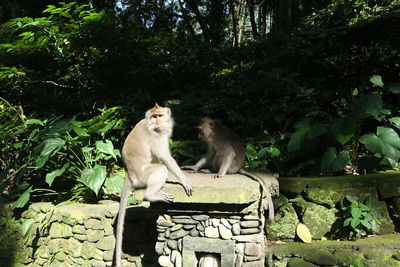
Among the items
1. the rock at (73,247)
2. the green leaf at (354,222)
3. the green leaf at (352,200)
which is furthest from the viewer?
the rock at (73,247)

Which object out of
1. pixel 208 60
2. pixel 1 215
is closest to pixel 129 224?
pixel 1 215

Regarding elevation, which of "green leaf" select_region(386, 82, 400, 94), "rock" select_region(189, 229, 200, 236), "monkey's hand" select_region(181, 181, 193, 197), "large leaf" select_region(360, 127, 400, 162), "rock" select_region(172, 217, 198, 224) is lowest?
"rock" select_region(189, 229, 200, 236)

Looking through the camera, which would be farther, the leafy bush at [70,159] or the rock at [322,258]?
the leafy bush at [70,159]

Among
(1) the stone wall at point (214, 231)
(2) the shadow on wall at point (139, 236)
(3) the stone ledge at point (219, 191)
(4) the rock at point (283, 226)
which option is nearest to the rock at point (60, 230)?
(1) the stone wall at point (214, 231)

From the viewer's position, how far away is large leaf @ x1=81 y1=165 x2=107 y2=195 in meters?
5.07

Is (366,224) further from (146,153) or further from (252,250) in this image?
(146,153)

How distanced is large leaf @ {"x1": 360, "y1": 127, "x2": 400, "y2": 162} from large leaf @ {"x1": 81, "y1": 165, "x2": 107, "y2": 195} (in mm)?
3450

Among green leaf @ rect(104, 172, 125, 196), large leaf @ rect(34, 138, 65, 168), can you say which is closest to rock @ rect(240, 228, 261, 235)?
green leaf @ rect(104, 172, 125, 196)

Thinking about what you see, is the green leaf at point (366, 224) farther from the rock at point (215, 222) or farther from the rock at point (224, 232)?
Answer: the rock at point (215, 222)

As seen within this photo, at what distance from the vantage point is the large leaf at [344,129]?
4.63 metres

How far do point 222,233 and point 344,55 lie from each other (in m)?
3.85

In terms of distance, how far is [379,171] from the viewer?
510 cm

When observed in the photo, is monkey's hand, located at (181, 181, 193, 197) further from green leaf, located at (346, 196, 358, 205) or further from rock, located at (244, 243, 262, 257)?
green leaf, located at (346, 196, 358, 205)

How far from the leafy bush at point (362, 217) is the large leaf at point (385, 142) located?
0.59 metres
